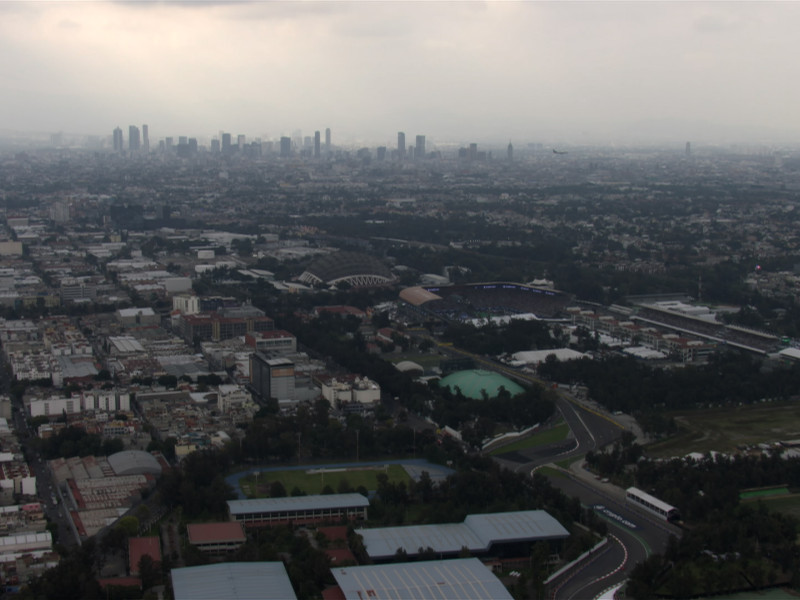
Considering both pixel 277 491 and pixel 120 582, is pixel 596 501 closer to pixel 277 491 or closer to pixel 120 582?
pixel 277 491

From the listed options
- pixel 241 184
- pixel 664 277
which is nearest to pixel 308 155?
pixel 241 184

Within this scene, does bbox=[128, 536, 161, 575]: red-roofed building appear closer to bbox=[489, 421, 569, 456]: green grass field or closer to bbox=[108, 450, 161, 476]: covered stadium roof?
bbox=[108, 450, 161, 476]: covered stadium roof

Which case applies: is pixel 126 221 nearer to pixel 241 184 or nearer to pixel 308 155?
pixel 241 184

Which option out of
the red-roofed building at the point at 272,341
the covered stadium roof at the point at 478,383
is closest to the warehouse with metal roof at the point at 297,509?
the covered stadium roof at the point at 478,383

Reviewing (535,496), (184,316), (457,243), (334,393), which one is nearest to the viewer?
(535,496)

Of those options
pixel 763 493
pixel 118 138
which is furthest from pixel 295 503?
pixel 118 138

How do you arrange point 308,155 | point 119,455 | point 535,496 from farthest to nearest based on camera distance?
point 308,155
point 119,455
point 535,496

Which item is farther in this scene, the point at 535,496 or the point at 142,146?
the point at 142,146
